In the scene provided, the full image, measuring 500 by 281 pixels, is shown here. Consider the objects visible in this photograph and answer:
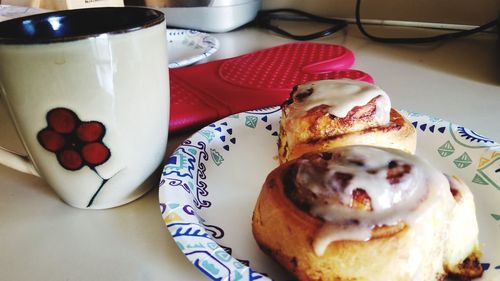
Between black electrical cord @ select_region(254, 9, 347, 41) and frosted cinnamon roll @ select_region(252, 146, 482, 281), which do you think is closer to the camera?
frosted cinnamon roll @ select_region(252, 146, 482, 281)

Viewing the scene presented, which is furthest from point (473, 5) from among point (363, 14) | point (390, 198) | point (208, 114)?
point (390, 198)

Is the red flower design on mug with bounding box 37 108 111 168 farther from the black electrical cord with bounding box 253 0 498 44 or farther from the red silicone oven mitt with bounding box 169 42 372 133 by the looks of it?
the black electrical cord with bounding box 253 0 498 44

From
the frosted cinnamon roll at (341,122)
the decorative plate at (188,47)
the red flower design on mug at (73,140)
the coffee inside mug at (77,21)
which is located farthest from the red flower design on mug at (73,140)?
the decorative plate at (188,47)

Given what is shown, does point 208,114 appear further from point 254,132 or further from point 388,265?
point 388,265

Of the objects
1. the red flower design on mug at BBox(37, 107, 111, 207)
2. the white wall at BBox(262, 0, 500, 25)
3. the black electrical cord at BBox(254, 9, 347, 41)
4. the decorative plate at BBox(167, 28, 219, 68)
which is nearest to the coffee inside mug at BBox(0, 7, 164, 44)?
the red flower design on mug at BBox(37, 107, 111, 207)

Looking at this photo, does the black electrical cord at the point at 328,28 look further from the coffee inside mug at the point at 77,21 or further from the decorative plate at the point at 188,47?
the coffee inside mug at the point at 77,21

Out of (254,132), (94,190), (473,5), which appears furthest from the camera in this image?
(473,5)
